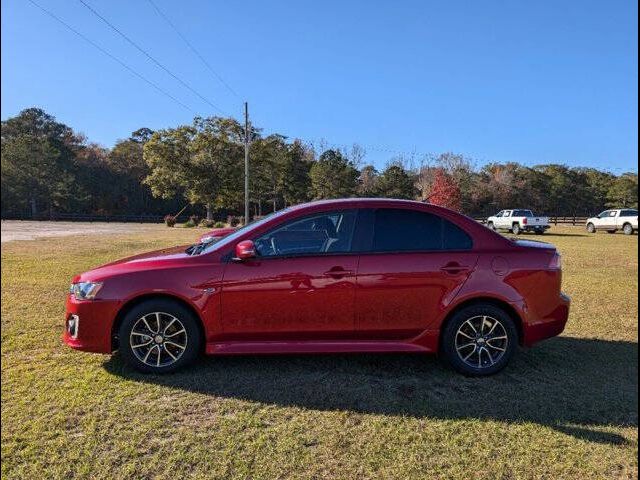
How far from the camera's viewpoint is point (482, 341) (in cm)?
427

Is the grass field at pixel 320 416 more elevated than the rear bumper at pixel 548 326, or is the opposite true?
the rear bumper at pixel 548 326

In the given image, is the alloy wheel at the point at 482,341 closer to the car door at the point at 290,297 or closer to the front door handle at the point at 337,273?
the car door at the point at 290,297

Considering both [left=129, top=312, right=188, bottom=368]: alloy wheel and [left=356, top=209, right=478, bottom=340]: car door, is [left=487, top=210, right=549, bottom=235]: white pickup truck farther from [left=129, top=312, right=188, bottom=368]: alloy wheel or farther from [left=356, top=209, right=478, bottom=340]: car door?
[left=129, top=312, right=188, bottom=368]: alloy wheel

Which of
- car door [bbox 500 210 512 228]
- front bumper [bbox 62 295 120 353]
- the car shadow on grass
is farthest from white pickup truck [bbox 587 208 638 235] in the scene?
front bumper [bbox 62 295 120 353]

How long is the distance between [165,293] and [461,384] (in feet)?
8.48

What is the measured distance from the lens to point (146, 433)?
10.3ft

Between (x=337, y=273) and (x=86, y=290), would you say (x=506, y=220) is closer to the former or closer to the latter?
(x=337, y=273)

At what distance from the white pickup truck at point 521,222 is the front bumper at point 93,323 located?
29.6 metres

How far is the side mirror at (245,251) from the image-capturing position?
4082 mm

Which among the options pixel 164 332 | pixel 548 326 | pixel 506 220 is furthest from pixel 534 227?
pixel 164 332

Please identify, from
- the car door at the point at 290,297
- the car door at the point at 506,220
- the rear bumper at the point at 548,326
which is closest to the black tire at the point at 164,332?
the car door at the point at 290,297

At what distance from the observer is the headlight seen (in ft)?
13.6

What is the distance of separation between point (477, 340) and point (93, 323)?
129 inches

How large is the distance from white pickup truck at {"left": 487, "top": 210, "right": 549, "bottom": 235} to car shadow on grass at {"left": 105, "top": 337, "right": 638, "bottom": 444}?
91.4 feet
